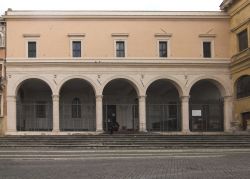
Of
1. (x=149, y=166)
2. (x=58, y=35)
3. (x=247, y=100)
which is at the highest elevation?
(x=58, y=35)

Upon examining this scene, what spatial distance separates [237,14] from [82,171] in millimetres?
27151

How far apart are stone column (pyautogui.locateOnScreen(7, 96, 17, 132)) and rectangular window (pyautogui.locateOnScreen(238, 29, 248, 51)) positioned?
17.7 metres

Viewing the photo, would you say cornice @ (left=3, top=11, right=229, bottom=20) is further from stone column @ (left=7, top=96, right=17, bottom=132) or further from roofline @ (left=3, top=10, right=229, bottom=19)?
stone column @ (left=7, top=96, right=17, bottom=132)

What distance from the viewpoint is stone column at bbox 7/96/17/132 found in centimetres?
4091

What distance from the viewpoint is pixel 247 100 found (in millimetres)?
39656

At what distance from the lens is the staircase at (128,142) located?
3130 cm

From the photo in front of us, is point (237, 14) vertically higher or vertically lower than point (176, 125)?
higher

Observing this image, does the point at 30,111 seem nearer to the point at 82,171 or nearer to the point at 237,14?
the point at 237,14

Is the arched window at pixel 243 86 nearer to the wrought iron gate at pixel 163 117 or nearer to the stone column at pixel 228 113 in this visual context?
the stone column at pixel 228 113

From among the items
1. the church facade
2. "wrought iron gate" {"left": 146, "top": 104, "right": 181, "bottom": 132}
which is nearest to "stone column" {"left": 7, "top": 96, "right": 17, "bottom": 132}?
the church facade

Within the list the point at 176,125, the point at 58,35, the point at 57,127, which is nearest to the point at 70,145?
the point at 57,127

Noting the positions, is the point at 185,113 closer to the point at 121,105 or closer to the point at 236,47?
the point at 236,47

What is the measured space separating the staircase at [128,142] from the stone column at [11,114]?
23.4ft

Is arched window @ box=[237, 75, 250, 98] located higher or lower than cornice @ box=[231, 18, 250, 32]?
lower
